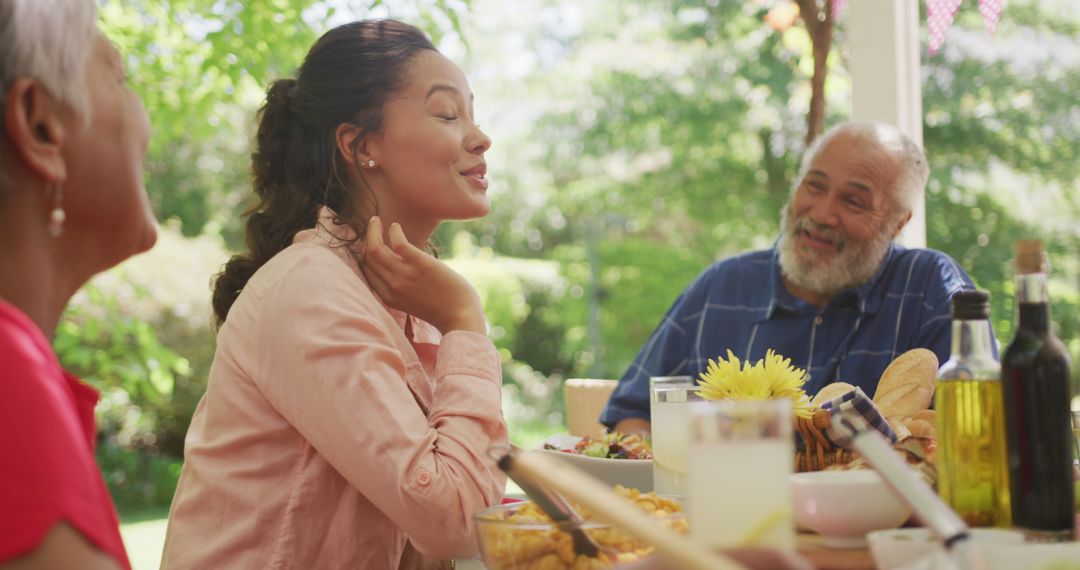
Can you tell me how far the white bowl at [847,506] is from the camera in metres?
1.11

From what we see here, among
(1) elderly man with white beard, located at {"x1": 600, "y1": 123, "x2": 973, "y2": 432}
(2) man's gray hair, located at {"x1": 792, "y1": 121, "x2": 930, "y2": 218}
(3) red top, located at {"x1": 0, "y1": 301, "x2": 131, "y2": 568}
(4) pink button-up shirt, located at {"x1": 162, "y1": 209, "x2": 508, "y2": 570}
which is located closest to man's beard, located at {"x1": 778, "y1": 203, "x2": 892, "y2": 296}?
(1) elderly man with white beard, located at {"x1": 600, "y1": 123, "x2": 973, "y2": 432}

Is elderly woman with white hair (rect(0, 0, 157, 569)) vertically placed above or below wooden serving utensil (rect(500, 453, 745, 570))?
above

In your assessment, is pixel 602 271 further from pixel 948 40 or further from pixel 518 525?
pixel 518 525

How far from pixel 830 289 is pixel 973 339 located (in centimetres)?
173

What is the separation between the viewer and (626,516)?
2.43 feet

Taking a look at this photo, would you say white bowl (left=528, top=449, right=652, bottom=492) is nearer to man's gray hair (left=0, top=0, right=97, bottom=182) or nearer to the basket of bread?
the basket of bread

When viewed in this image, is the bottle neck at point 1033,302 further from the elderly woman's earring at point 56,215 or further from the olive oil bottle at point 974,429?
the elderly woman's earring at point 56,215

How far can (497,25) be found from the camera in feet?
36.8

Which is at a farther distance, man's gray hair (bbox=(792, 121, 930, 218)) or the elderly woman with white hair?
man's gray hair (bbox=(792, 121, 930, 218))

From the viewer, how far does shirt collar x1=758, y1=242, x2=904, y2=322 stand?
2.77 m

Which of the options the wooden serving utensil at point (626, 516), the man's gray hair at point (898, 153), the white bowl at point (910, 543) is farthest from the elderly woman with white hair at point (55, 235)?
the man's gray hair at point (898, 153)

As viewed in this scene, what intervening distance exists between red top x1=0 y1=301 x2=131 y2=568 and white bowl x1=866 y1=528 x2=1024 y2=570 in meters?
0.67

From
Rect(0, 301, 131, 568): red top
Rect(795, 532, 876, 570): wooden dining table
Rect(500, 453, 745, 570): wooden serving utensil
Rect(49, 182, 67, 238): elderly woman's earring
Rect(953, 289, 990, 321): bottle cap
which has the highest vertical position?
Rect(49, 182, 67, 238): elderly woman's earring

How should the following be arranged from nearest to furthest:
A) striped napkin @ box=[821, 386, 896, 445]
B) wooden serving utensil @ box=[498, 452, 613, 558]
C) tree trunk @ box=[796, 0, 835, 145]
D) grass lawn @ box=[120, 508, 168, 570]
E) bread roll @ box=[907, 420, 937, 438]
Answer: wooden serving utensil @ box=[498, 452, 613, 558] < striped napkin @ box=[821, 386, 896, 445] < bread roll @ box=[907, 420, 937, 438] < tree trunk @ box=[796, 0, 835, 145] < grass lawn @ box=[120, 508, 168, 570]
